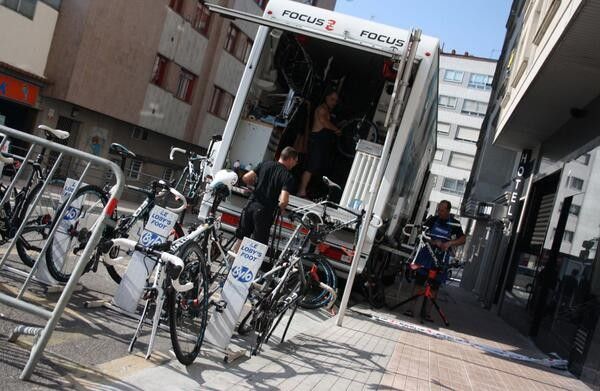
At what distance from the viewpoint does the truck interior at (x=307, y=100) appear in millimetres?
9727

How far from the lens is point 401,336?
8633 mm

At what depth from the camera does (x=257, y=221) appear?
7.04 meters

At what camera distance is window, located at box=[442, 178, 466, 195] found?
6631 cm

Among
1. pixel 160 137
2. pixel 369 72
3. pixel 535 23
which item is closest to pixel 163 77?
pixel 160 137

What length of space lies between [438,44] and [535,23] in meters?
11.6

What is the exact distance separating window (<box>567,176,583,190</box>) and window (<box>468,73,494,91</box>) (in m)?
58.7

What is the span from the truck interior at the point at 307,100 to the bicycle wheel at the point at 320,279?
6.26 ft

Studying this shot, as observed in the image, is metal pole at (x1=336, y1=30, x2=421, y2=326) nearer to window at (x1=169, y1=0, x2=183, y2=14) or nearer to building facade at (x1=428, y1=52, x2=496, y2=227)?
window at (x1=169, y1=0, x2=183, y2=14)

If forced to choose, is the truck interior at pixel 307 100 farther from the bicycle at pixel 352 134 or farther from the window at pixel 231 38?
the window at pixel 231 38

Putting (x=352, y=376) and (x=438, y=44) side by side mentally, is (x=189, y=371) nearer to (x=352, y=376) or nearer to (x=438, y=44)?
(x=352, y=376)

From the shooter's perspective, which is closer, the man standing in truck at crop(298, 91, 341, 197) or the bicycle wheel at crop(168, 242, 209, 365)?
the bicycle wheel at crop(168, 242, 209, 365)

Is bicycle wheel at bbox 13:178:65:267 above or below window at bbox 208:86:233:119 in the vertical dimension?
below

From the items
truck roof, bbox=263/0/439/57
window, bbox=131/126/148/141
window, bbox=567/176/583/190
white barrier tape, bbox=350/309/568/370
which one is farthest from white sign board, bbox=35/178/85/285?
window, bbox=131/126/148/141

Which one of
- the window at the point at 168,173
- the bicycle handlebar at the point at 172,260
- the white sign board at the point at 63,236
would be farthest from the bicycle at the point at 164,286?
the window at the point at 168,173
